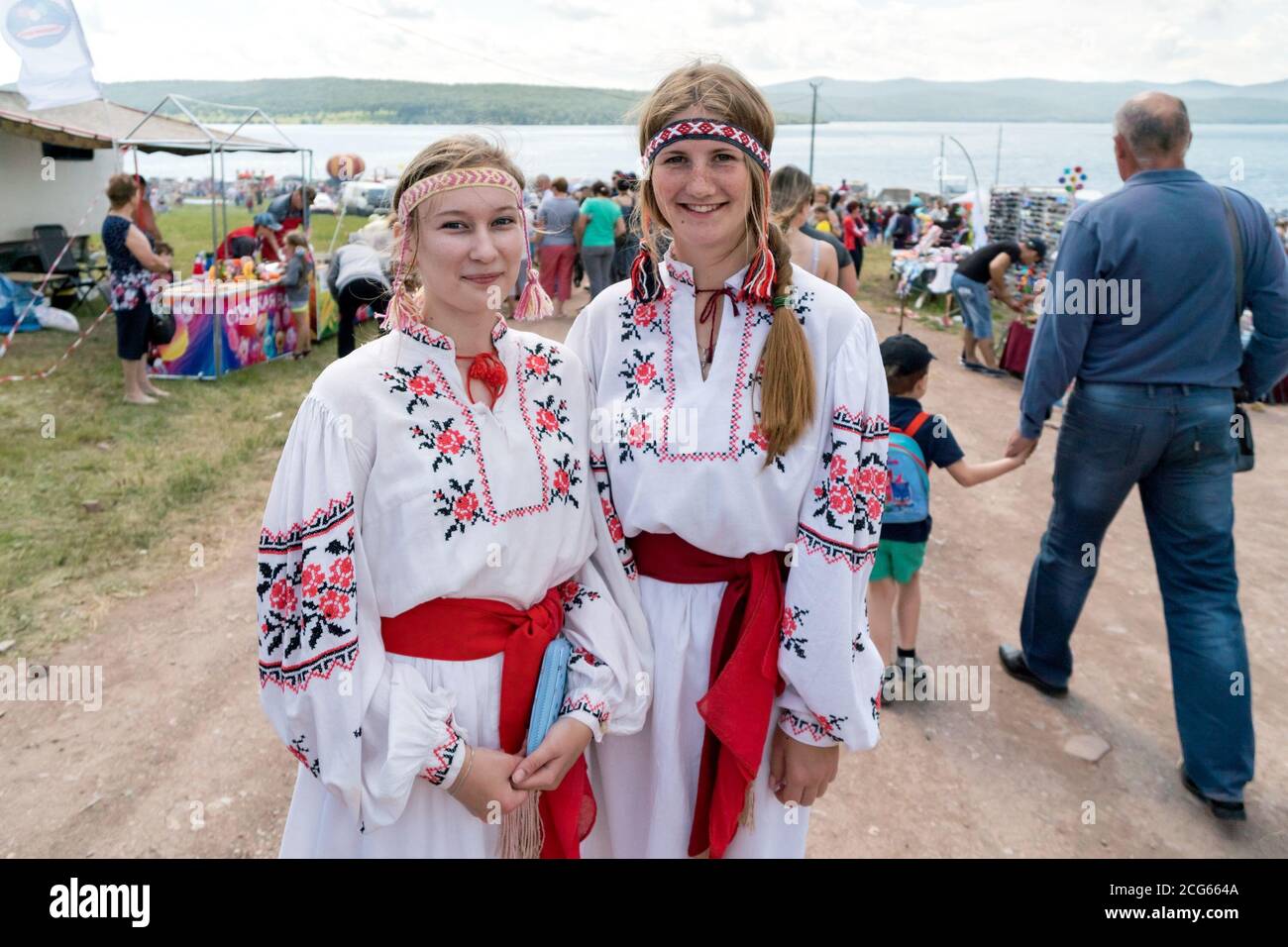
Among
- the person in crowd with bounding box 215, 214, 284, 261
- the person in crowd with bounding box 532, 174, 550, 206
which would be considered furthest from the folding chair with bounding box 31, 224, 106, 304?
the person in crowd with bounding box 532, 174, 550, 206

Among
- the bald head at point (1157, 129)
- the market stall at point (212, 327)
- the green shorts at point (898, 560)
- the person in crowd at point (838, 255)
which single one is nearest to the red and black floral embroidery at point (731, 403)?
the green shorts at point (898, 560)

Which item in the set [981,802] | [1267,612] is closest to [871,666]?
[981,802]

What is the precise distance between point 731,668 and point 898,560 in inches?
72.0

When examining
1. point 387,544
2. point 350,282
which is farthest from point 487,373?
point 350,282

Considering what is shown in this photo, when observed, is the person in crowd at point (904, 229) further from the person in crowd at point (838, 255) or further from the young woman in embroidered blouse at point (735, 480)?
the young woman in embroidered blouse at point (735, 480)

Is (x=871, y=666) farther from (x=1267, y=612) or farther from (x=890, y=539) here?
(x=1267, y=612)

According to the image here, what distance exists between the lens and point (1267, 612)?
4328 millimetres

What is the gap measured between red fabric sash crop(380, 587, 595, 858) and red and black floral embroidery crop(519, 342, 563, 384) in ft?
1.48

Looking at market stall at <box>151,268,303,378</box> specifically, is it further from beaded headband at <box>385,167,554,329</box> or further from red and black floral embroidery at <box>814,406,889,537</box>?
red and black floral embroidery at <box>814,406,889,537</box>

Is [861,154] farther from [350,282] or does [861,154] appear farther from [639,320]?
[639,320]

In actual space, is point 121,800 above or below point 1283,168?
below

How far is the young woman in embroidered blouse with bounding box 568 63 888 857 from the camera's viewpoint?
172 centimetres

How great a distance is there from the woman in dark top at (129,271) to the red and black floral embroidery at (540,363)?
22.5ft
